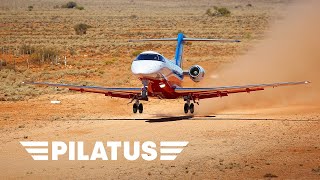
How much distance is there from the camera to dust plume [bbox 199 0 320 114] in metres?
38.4

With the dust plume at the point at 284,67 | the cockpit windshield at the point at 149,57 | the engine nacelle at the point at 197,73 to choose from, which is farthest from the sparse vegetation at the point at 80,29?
the cockpit windshield at the point at 149,57

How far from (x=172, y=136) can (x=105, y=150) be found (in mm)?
3719

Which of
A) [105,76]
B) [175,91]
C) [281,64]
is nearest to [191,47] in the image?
[105,76]

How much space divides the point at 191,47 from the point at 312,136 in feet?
185

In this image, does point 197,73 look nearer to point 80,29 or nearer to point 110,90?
point 110,90

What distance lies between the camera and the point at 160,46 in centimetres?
8262

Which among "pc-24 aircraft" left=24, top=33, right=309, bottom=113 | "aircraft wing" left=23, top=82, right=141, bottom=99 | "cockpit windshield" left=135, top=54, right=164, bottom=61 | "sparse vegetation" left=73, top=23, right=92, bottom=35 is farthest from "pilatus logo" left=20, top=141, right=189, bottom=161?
"sparse vegetation" left=73, top=23, right=92, bottom=35

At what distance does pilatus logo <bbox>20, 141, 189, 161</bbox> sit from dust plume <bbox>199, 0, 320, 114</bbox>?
12.1 metres

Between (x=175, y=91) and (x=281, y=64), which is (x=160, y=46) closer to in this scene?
(x=281, y=64)

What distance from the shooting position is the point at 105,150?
77.4ft

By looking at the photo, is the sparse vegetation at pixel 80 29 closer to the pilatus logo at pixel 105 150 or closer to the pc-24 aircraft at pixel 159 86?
the pc-24 aircraft at pixel 159 86

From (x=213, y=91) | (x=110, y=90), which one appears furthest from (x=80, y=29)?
(x=213, y=91)

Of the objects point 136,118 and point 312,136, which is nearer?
point 312,136

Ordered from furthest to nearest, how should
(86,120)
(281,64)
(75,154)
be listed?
(281,64) → (86,120) → (75,154)
